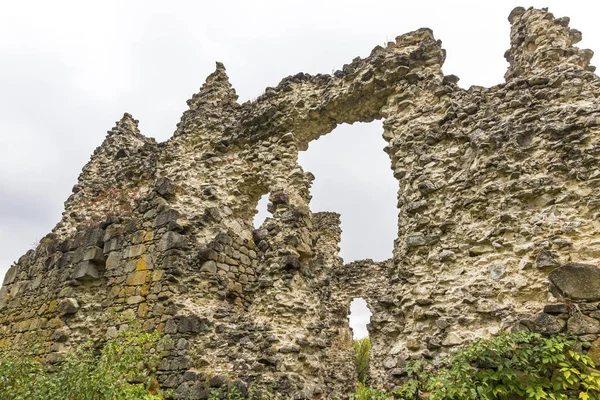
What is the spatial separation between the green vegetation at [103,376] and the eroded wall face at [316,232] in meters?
0.29

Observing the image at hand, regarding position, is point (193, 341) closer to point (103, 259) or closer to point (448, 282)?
point (103, 259)

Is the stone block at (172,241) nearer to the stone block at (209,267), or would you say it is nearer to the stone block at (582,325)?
the stone block at (209,267)

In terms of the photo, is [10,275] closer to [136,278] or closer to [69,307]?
[69,307]

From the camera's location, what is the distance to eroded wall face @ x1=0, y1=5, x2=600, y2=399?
13.5 ft

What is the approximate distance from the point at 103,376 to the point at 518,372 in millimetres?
4430

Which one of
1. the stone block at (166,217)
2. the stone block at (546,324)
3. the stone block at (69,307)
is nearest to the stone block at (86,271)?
→ the stone block at (69,307)

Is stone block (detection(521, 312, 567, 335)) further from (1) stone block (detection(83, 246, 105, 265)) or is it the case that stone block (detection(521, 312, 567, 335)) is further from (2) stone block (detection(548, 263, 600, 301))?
(1) stone block (detection(83, 246, 105, 265))

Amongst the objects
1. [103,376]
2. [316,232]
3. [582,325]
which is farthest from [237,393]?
[582,325]

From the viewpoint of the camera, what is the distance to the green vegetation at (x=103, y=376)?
475cm

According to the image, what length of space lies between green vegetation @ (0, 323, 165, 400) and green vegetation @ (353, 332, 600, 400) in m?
3.53

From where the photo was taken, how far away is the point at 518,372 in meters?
3.51

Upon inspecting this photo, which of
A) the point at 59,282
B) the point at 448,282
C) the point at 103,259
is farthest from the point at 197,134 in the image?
the point at 448,282

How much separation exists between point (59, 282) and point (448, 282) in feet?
23.3

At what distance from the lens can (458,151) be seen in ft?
16.5
